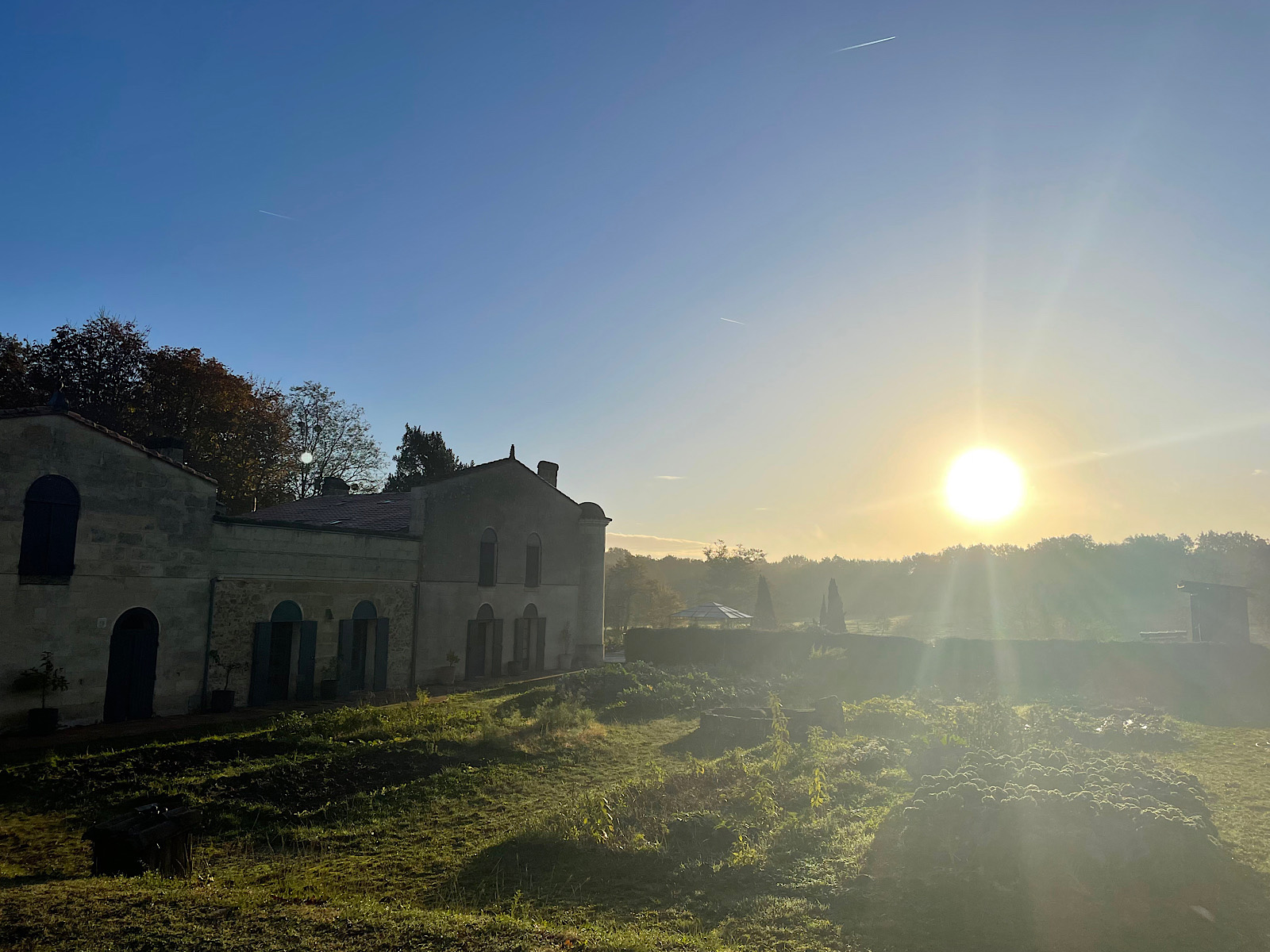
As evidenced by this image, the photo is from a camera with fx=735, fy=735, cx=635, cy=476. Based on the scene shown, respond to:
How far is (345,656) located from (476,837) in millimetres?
12541

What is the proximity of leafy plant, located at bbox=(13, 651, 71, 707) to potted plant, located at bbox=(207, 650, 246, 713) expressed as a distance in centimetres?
311

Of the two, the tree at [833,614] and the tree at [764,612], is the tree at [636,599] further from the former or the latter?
the tree at [833,614]

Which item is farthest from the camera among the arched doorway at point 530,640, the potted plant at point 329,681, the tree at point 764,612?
the tree at point 764,612

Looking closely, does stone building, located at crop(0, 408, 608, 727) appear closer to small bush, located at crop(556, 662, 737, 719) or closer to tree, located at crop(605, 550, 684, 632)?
small bush, located at crop(556, 662, 737, 719)

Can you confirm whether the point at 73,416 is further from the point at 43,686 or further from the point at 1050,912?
the point at 1050,912

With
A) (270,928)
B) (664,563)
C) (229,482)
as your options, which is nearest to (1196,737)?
(270,928)

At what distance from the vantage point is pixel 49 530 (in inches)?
600

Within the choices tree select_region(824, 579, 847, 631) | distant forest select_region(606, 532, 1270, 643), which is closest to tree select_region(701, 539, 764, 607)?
distant forest select_region(606, 532, 1270, 643)

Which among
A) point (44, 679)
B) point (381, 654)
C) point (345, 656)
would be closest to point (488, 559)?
point (381, 654)

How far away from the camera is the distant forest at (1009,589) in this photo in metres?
58.3

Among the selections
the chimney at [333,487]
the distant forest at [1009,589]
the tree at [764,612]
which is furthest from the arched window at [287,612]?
the distant forest at [1009,589]

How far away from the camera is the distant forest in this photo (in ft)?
191

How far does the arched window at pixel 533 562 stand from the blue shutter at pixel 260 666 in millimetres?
11172

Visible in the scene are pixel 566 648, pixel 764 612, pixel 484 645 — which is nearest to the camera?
pixel 484 645
